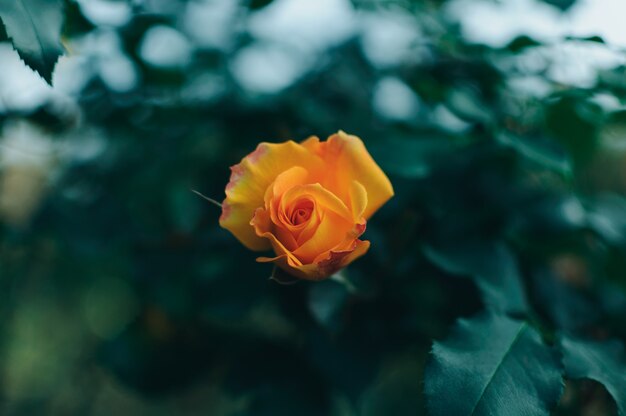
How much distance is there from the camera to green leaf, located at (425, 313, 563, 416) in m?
0.39

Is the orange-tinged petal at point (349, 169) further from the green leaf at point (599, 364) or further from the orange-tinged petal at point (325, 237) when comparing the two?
the green leaf at point (599, 364)

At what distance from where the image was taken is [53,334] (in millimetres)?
1823

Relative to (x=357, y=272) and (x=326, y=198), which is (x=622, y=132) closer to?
(x=357, y=272)

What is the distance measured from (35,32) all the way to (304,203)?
26cm

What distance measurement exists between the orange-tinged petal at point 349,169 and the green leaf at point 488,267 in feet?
0.56

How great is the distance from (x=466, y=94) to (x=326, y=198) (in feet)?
1.06

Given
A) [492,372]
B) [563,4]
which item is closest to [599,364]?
[492,372]

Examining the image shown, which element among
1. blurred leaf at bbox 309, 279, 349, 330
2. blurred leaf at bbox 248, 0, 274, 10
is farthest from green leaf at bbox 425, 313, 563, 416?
blurred leaf at bbox 248, 0, 274, 10

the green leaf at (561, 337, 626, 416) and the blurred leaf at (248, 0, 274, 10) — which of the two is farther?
the blurred leaf at (248, 0, 274, 10)

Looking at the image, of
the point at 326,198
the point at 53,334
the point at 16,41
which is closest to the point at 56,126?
the point at 16,41

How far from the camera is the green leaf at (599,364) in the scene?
17.5 inches

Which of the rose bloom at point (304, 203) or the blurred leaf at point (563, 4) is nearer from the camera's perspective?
the rose bloom at point (304, 203)

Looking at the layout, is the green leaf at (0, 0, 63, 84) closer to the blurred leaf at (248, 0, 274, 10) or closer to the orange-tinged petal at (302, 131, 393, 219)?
the orange-tinged petal at (302, 131, 393, 219)

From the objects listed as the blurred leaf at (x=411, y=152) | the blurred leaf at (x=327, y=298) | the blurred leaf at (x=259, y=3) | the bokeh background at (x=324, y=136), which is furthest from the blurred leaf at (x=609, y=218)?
the blurred leaf at (x=259, y=3)
